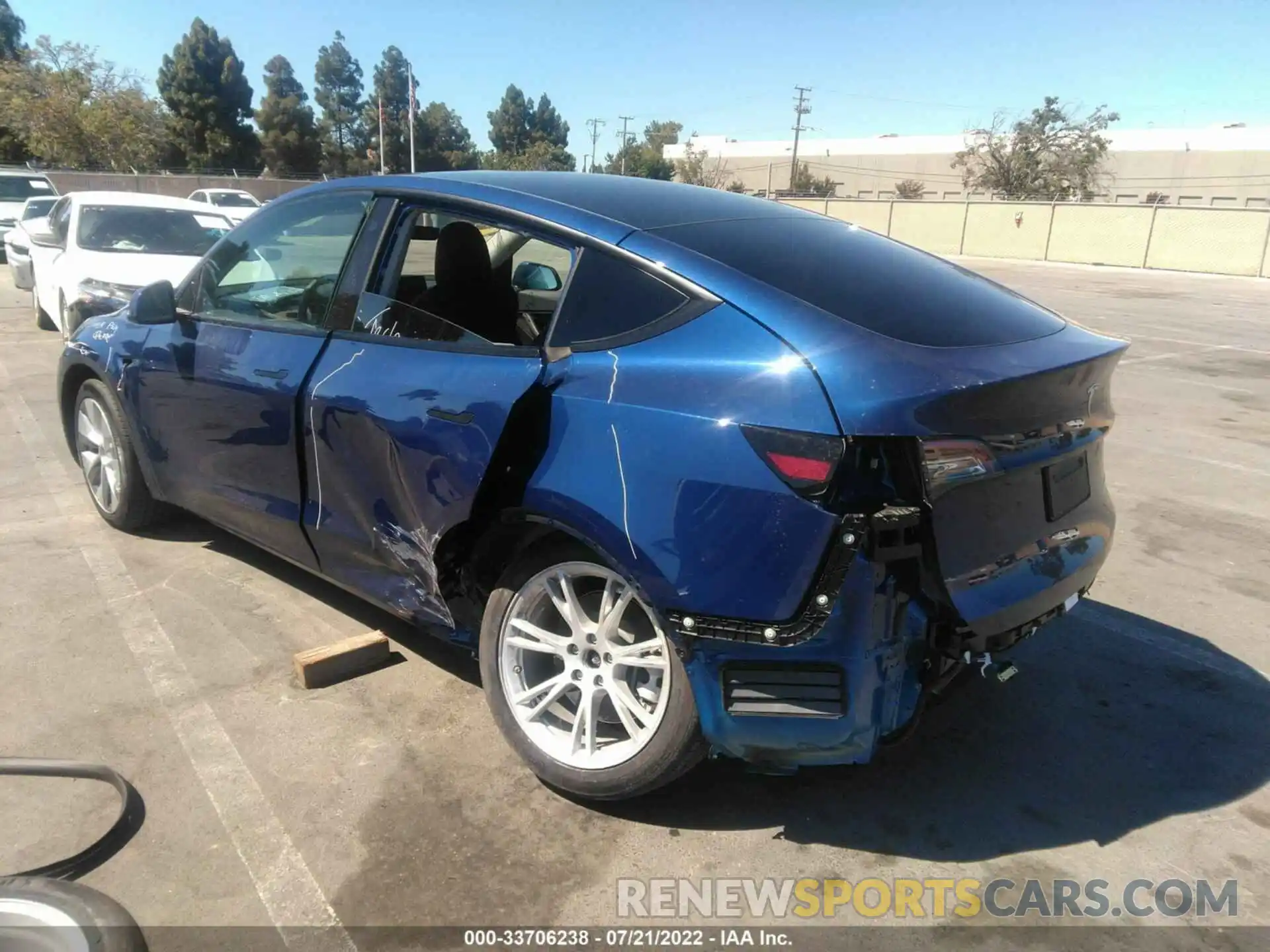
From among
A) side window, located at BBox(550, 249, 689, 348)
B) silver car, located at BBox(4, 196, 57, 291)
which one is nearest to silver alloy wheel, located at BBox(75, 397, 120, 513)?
side window, located at BBox(550, 249, 689, 348)

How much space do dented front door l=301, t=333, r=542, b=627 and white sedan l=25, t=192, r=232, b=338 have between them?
250 inches

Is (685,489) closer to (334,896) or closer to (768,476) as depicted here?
(768,476)

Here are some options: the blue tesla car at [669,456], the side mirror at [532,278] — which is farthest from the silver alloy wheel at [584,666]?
the side mirror at [532,278]

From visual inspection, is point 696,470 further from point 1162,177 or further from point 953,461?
point 1162,177

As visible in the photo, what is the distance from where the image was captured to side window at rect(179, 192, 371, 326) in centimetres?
345

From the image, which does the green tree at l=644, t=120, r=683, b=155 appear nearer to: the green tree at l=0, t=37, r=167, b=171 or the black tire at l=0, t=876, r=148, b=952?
the green tree at l=0, t=37, r=167, b=171

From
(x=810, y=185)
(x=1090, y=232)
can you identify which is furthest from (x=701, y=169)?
(x=1090, y=232)

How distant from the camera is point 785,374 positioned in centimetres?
224

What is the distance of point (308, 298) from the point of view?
11.5 feet

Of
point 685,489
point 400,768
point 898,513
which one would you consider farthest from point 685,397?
point 400,768

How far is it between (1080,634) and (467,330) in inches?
113

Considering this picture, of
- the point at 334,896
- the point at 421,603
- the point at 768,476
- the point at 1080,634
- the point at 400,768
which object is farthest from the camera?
the point at 1080,634

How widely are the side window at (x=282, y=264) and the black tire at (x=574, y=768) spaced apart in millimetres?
1327

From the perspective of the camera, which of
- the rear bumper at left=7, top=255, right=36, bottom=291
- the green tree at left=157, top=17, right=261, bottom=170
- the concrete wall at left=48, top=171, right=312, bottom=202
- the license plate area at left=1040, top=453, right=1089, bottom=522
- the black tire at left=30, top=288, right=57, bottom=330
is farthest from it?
the green tree at left=157, top=17, right=261, bottom=170
